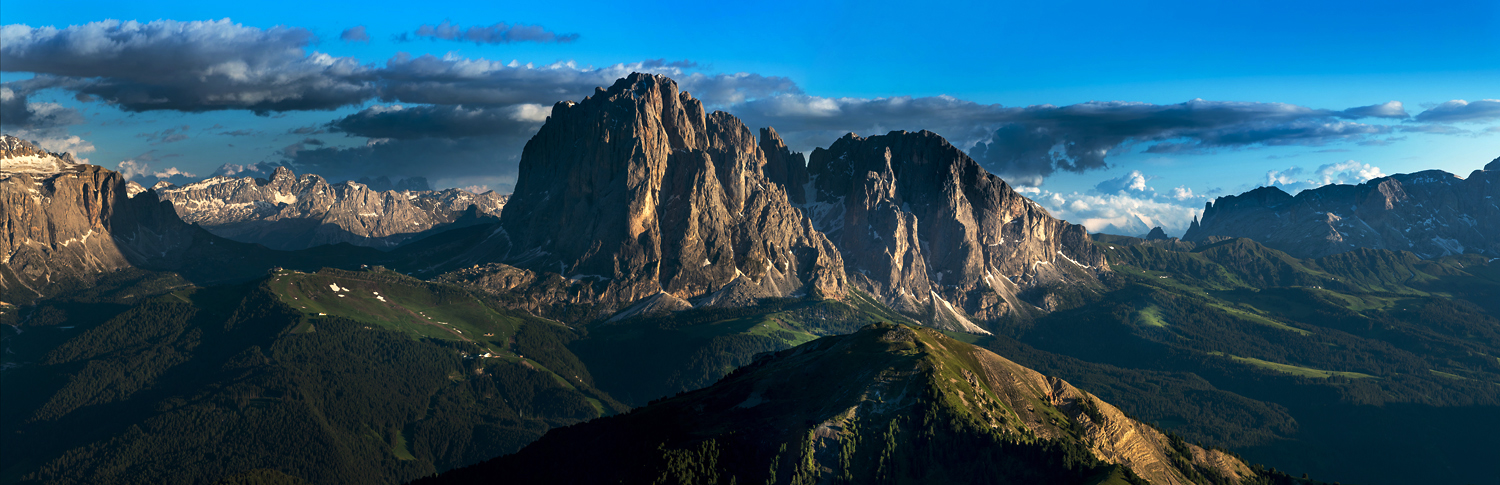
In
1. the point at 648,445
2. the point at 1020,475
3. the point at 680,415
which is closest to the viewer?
the point at 1020,475

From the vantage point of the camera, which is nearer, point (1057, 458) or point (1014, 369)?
point (1057, 458)

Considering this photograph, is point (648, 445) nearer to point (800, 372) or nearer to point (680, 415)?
point (680, 415)

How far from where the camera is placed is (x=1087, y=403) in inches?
6161

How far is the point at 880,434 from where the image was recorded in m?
139

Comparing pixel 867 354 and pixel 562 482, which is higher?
pixel 867 354

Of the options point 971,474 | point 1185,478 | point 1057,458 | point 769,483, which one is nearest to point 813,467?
point 769,483

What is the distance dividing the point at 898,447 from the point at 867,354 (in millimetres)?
24888

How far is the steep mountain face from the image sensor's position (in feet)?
446

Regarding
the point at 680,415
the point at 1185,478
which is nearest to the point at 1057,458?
the point at 1185,478

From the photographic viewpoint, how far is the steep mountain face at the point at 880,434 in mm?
136000

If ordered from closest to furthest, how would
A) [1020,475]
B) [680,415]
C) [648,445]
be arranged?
[1020,475] < [648,445] < [680,415]

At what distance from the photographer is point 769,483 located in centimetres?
13588

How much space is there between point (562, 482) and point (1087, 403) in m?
87.4

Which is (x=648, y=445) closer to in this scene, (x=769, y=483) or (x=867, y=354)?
(x=769, y=483)
